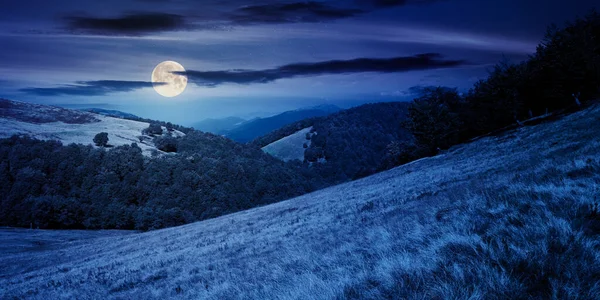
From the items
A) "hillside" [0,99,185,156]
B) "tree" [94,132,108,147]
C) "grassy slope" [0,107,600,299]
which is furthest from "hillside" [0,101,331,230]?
"grassy slope" [0,107,600,299]

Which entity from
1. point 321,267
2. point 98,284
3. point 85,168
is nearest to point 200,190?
point 85,168

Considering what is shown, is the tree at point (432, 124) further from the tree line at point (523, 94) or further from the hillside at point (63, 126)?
the hillside at point (63, 126)

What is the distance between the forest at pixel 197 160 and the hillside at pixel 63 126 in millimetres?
10860

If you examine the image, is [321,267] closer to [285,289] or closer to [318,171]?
[285,289]

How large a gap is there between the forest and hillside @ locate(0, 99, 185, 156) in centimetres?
1086

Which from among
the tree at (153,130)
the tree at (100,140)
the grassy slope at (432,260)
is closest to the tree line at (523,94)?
the grassy slope at (432,260)

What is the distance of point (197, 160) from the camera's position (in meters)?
92.4

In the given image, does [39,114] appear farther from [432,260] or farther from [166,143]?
[432,260]

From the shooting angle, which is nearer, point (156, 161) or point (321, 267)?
point (321, 267)

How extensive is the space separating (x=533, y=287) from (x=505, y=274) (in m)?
0.28

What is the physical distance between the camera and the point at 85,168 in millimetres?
71250

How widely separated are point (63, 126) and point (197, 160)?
174ft

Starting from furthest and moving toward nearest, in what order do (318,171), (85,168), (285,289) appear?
(318,171) < (85,168) < (285,289)

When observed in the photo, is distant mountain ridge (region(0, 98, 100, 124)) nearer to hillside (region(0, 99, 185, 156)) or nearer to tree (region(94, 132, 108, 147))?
hillside (region(0, 99, 185, 156))
